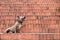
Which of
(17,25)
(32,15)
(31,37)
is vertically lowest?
(31,37)

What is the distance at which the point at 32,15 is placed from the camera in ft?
37.7

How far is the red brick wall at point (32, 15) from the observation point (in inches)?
421

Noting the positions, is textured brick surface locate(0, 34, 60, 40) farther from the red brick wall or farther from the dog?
the dog

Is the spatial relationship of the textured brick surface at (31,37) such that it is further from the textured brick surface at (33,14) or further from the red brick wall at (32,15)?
the textured brick surface at (33,14)

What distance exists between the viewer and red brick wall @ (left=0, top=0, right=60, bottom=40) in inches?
421

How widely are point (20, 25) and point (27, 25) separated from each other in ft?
1.26

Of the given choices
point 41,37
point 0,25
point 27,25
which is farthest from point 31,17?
point 41,37

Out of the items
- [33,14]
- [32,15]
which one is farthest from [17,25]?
[33,14]

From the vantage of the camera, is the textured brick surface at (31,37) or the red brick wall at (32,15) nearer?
the textured brick surface at (31,37)

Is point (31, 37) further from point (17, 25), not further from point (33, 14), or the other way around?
point (33, 14)

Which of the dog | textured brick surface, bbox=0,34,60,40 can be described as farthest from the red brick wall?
the dog

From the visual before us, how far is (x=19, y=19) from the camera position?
10.6 metres

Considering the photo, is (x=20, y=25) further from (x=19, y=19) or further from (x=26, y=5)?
(x=26, y=5)

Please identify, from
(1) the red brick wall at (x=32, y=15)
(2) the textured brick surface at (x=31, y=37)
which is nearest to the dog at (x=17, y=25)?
(1) the red brick wall at (x=32, y=15)
